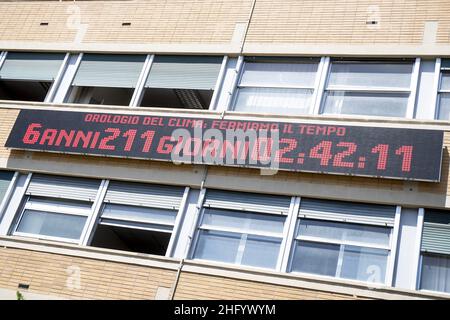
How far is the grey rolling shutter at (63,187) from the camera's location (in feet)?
38.4

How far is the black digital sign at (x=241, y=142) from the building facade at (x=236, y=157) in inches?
1.2

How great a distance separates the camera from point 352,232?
9969 mm

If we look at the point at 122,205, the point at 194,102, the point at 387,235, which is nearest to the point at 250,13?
the point at 194,102

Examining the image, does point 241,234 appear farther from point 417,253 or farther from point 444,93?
point 444,93

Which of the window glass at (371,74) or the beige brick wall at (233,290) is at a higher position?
the window glass at (371,74)

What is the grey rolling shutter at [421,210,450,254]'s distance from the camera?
370 inches

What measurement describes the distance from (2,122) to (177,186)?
187 inches

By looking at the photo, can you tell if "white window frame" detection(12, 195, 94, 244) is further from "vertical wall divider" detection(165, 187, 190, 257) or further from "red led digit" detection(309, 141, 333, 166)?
"red led digit" detection(309, 141, 333, 166)

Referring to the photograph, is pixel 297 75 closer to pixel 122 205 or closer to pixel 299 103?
pixel 299 103

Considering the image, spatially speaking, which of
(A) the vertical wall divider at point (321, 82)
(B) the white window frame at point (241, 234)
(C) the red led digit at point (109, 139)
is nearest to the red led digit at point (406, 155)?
(A) the vertical wall divider at point (321, 82)

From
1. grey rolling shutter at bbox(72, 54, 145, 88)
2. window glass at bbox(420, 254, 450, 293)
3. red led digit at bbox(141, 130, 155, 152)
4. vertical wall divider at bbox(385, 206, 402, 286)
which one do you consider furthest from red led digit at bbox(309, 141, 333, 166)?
grey rolling shutter at bbox(72, 54, 145, 88)

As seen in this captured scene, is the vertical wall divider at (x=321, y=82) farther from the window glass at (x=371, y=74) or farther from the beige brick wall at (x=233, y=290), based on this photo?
the beige brick wall at (x=233, y=290)

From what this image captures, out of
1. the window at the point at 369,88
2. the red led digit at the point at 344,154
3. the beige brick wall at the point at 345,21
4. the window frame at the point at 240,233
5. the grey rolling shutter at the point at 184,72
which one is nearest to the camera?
the window frame at the point at 240,233

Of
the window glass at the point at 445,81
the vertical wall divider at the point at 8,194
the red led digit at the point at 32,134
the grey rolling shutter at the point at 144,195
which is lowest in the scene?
the vertical wall divider at the point at 8,194
